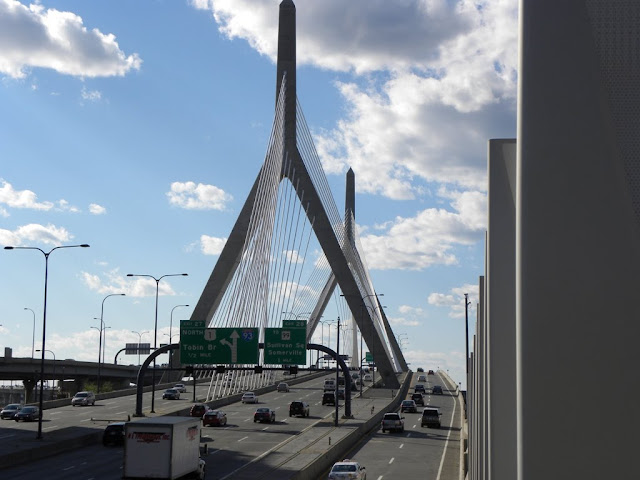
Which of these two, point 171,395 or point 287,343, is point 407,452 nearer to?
point 287,343

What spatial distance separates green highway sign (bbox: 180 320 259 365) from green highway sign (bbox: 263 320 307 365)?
104 inches

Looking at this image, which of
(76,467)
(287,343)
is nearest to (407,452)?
(76,467)

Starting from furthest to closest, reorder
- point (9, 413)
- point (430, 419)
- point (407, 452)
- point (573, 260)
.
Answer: point (9, 413), point (430, 419), point (407, 452), point (573, 260)

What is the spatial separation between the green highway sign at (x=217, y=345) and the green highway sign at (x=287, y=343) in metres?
2.64

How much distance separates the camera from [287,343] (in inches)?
2505

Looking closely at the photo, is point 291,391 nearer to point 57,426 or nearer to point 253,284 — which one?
point 253,284

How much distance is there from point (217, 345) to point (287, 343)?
4.99m

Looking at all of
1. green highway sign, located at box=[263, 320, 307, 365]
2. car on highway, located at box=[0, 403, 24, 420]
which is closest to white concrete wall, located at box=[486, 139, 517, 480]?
green highway sign, located at box=[263, 320, 307, 365]

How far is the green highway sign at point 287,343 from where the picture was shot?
63.5 metres

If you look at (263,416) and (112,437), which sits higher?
(263,416)

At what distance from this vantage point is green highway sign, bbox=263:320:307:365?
63531 millimetres

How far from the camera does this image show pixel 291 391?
103000 millimetres

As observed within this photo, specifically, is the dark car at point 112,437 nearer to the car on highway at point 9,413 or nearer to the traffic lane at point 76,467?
the traffic lane at point 76,467

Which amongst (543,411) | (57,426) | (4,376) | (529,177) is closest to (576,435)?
(543,411)
